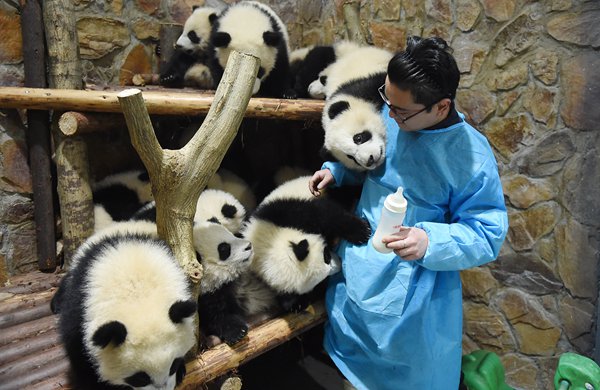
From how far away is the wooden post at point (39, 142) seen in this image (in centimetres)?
254

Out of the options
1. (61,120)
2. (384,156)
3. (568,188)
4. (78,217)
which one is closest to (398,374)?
(384,156)

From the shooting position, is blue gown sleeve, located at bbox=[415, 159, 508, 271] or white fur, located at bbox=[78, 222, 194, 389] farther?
blue gown sleeve, located at bbox=[415, 159, 508, 271]

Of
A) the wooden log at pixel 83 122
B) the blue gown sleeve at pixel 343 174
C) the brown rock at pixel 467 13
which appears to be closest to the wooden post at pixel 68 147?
the wooden log at pixel 83 122

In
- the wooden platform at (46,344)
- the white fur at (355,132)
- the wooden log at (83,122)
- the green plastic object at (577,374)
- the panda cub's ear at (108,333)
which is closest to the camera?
the panda cub's ear at (108,333)

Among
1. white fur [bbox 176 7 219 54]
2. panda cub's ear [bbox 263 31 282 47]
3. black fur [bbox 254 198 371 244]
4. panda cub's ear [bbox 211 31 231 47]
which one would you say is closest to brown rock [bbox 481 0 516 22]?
panda cub's ear [bbox 263 31 282 47]

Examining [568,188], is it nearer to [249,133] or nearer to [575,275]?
[575,275]

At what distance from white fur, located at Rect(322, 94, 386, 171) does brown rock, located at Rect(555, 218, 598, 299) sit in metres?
1.32

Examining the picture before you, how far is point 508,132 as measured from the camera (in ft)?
8.96

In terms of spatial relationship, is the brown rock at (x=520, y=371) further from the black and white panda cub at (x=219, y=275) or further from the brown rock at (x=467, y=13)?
the brown rock at (x=467, y=13)

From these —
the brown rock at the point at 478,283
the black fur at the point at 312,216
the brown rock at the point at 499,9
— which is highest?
the brown rock at the point at 499,9

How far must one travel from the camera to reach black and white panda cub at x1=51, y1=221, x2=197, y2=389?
5.09 feet

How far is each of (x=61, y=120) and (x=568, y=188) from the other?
2898 mm

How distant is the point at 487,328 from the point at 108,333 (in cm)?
252

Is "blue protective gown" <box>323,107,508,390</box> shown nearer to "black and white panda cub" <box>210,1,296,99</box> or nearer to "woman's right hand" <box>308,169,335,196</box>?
"woman's right hand" <box>308,169,335,196</box>
